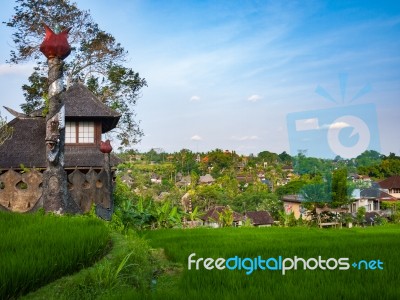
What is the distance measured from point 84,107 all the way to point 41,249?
11.3 m

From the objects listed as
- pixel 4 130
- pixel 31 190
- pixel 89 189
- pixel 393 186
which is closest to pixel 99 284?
pixel 89 189

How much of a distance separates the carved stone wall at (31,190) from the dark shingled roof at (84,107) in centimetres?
520

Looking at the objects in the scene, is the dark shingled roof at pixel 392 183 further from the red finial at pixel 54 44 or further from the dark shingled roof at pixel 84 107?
the red finial at pixel 54 44

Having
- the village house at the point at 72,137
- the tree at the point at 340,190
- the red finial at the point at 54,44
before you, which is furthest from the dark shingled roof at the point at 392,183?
the red finial at the point at 54,44

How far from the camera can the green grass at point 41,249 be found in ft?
12.5

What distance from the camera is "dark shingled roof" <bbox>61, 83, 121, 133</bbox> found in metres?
15.0

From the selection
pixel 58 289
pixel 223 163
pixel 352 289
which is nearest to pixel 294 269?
pixel 352 289

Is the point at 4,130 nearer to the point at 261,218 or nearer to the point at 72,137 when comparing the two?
the point at 72,137

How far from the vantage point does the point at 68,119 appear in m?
15.2

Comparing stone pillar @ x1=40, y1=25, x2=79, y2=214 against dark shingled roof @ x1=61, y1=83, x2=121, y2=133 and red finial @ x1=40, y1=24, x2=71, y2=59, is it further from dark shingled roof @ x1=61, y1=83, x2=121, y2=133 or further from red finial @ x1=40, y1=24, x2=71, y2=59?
dark shingled roof @ x1=61, y1=83, x2=121, y2=133

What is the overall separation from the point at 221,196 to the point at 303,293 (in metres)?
46.5

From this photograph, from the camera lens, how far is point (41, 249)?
178 inches

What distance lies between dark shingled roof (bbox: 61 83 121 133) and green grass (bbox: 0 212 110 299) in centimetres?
830

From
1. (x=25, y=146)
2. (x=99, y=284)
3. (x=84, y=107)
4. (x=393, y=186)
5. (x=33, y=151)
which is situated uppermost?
(x=84, y=107)
